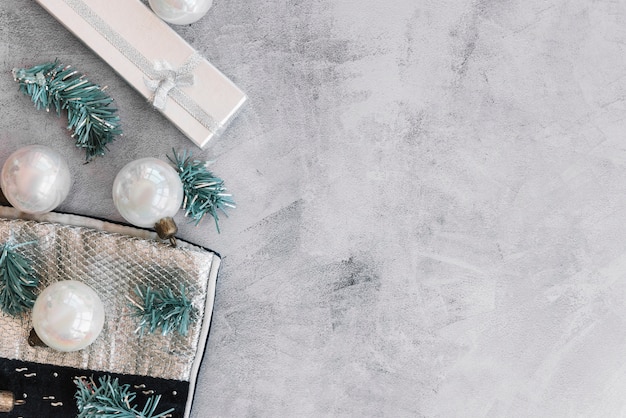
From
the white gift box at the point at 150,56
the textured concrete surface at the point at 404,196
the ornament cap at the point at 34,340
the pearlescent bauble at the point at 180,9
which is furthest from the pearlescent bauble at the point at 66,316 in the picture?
the pearlescent bauble at the point at 180,9

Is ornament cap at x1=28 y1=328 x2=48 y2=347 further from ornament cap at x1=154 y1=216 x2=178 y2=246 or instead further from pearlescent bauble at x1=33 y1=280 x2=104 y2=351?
ornament cap at x1=154 y1=216 x2=178 y2=246

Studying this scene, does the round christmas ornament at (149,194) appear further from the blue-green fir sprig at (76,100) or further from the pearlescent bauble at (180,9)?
the pearlescent bauble at (180,9)

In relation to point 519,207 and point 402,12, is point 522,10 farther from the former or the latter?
point 519,207

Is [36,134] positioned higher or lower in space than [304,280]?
higher

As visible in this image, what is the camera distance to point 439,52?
3.28ft

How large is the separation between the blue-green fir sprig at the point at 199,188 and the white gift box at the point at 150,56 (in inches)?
1.8

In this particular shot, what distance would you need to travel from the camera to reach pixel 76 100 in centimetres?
94

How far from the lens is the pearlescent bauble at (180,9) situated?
0.89 meters

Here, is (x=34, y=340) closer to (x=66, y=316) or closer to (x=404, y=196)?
(x=66, y=316)

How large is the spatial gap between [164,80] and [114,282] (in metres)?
0.31

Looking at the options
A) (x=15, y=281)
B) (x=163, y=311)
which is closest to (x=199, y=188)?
(x=163, y=311)

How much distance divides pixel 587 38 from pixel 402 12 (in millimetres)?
296

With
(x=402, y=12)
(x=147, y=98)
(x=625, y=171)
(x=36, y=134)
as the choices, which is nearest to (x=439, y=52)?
(x=402, y=12)

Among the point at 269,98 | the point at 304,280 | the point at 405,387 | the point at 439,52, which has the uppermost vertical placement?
the point at 439,52
